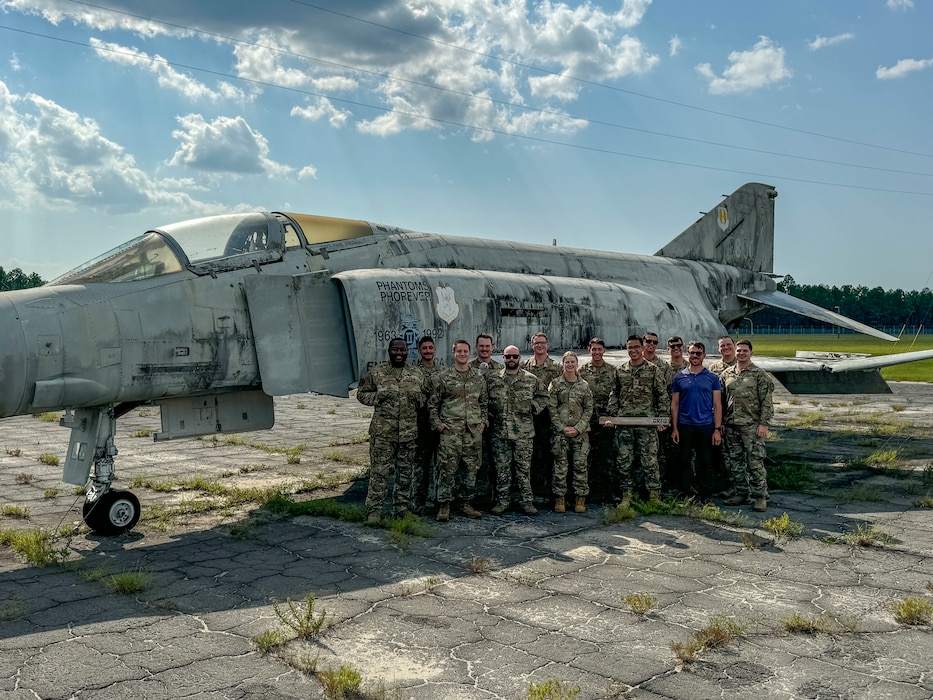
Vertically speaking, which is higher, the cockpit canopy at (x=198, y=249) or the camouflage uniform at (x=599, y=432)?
the cockpit canopy at (x=198, y=249)

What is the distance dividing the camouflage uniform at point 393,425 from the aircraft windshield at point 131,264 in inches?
91.1

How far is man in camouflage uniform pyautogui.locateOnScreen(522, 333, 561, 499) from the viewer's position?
7.96 meters

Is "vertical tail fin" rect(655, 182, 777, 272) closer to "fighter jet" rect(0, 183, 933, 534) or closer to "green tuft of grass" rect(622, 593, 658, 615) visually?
"fighter jet" rect(0, 183, 933, 534)

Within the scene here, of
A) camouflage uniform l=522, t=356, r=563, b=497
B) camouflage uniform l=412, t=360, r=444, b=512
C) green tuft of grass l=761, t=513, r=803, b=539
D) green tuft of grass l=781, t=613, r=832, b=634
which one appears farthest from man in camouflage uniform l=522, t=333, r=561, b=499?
green tuft of grass l=781, t=613, r=832, b=634

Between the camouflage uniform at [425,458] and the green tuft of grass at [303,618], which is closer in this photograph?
the green tuft of grass at [303,618]

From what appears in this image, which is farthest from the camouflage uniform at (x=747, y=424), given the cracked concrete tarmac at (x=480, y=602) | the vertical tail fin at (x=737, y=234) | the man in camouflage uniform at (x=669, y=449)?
the vertical tail fin at (x=737, y=234)

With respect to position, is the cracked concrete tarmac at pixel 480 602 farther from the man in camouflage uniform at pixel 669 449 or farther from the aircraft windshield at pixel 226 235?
the aircraft windshield at pixel 226 235

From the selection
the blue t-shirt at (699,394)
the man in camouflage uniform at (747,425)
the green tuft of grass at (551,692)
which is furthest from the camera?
the blue t-shirt at (699,394)

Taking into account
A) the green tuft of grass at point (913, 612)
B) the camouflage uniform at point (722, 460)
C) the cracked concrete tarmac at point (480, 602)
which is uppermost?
the camouflage uniform at point (722, 460)

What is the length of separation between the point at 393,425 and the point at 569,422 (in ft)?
5.84

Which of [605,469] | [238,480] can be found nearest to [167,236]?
[238,480]

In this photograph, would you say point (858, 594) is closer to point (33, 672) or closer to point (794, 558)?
point (794, 558)

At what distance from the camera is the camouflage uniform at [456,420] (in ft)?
24.1

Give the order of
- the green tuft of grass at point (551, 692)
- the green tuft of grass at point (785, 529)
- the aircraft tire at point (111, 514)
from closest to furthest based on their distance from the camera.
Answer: the green tuft of grass at point (551, 692) < the green tuft of grass at point (785, 529) < the aircraft tire at point (111, 514)
